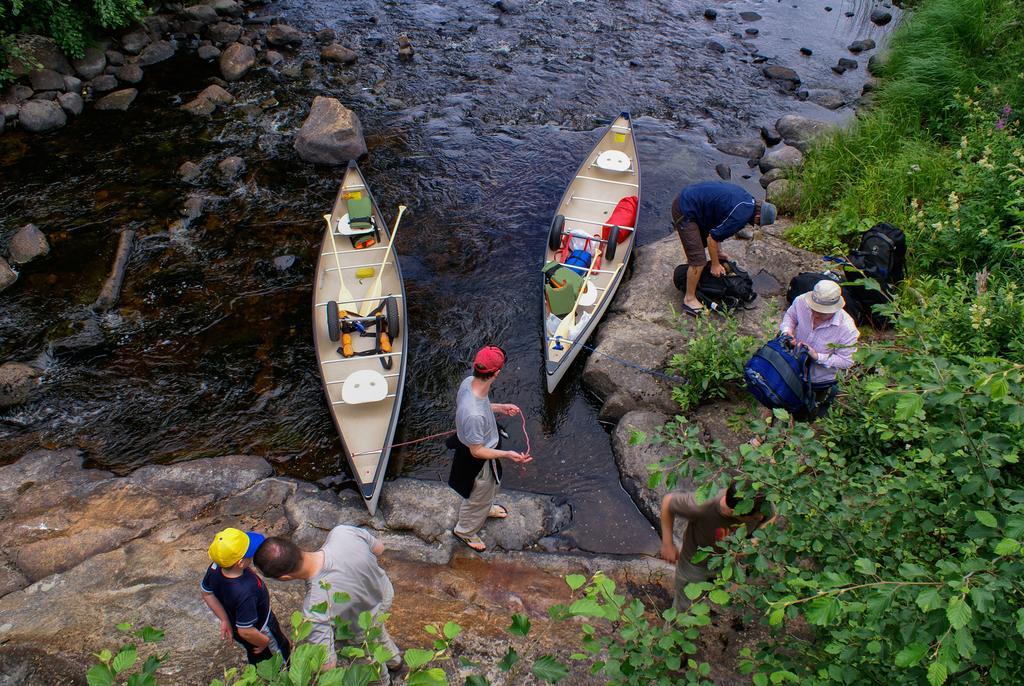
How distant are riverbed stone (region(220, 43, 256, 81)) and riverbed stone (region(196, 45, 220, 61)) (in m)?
0.13

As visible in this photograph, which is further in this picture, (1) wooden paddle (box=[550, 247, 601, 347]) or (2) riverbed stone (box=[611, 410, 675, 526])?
(1) wooden paddle (box=[550, 247, 601, 347])

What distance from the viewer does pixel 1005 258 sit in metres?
7.12

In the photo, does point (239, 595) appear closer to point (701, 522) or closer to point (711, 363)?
point (701, 522)

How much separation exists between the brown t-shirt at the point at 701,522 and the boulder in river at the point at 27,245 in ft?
32.2

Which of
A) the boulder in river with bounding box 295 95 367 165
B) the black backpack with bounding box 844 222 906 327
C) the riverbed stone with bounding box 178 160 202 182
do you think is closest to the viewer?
the black backpack with bounding box 844 222 906 327

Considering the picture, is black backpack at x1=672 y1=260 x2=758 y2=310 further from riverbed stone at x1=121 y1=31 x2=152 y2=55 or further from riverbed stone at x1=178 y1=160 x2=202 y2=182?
riverbed stone at x1=121 y1=31 x2=152 y2=55

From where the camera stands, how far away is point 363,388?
23.7ft

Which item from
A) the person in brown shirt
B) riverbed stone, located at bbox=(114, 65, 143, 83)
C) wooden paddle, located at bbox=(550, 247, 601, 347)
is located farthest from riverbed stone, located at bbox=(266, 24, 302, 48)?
the person in brown shirt

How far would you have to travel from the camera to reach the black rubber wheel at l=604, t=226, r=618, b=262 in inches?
346

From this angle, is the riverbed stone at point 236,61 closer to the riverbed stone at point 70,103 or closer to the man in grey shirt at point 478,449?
the riverbed stone at point 70,103

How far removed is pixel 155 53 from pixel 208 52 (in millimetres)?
1050

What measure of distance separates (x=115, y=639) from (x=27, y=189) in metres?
9.21

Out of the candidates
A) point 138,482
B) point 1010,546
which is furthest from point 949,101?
point 138,482

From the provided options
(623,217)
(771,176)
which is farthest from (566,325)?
(771,176)
